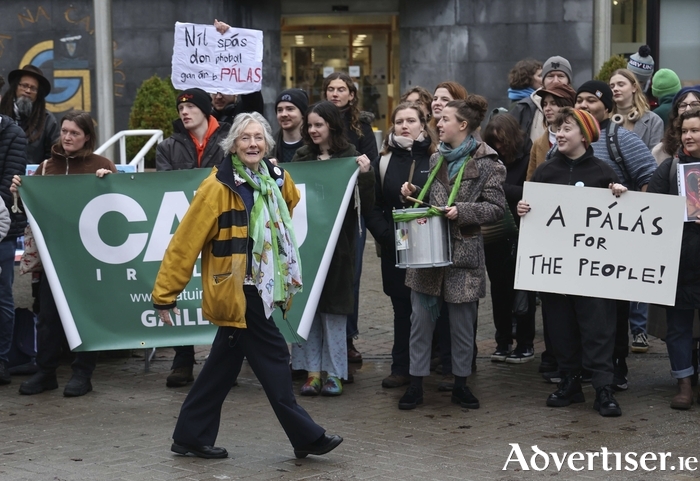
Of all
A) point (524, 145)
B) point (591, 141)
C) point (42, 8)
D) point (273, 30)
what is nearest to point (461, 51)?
point (273, 30)

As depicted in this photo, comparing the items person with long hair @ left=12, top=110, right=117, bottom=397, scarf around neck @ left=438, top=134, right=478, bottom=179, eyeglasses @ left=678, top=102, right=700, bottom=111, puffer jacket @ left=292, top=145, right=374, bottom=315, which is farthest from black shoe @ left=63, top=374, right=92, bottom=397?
eyeglasses @ left=678, top=102, right=700, bottom=111

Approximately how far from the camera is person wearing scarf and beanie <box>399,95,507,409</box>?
7379 mm

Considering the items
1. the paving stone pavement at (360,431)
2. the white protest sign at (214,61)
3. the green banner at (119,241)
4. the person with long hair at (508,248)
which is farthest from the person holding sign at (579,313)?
the white protest sign at (214,61)

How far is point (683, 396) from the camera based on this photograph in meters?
7.35

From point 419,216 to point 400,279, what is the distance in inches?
41.5

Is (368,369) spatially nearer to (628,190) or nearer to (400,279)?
(400,279)

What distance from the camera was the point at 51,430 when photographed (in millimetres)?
7035

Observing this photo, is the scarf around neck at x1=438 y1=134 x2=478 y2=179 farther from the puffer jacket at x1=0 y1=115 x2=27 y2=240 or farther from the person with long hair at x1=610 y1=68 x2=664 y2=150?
the puffer jacket at x1=0 y1=115 x2=27 y2=240

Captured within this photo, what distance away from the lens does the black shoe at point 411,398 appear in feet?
24.5

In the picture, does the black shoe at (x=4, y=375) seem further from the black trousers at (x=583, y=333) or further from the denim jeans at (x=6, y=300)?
the black trousers at (x=583, y=333)

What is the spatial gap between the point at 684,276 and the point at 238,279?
3095 mm

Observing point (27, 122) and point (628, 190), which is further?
point (27, 122)

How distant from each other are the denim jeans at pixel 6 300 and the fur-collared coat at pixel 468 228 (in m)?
3.13

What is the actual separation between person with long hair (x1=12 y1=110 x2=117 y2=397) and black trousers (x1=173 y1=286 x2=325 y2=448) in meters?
1.97
